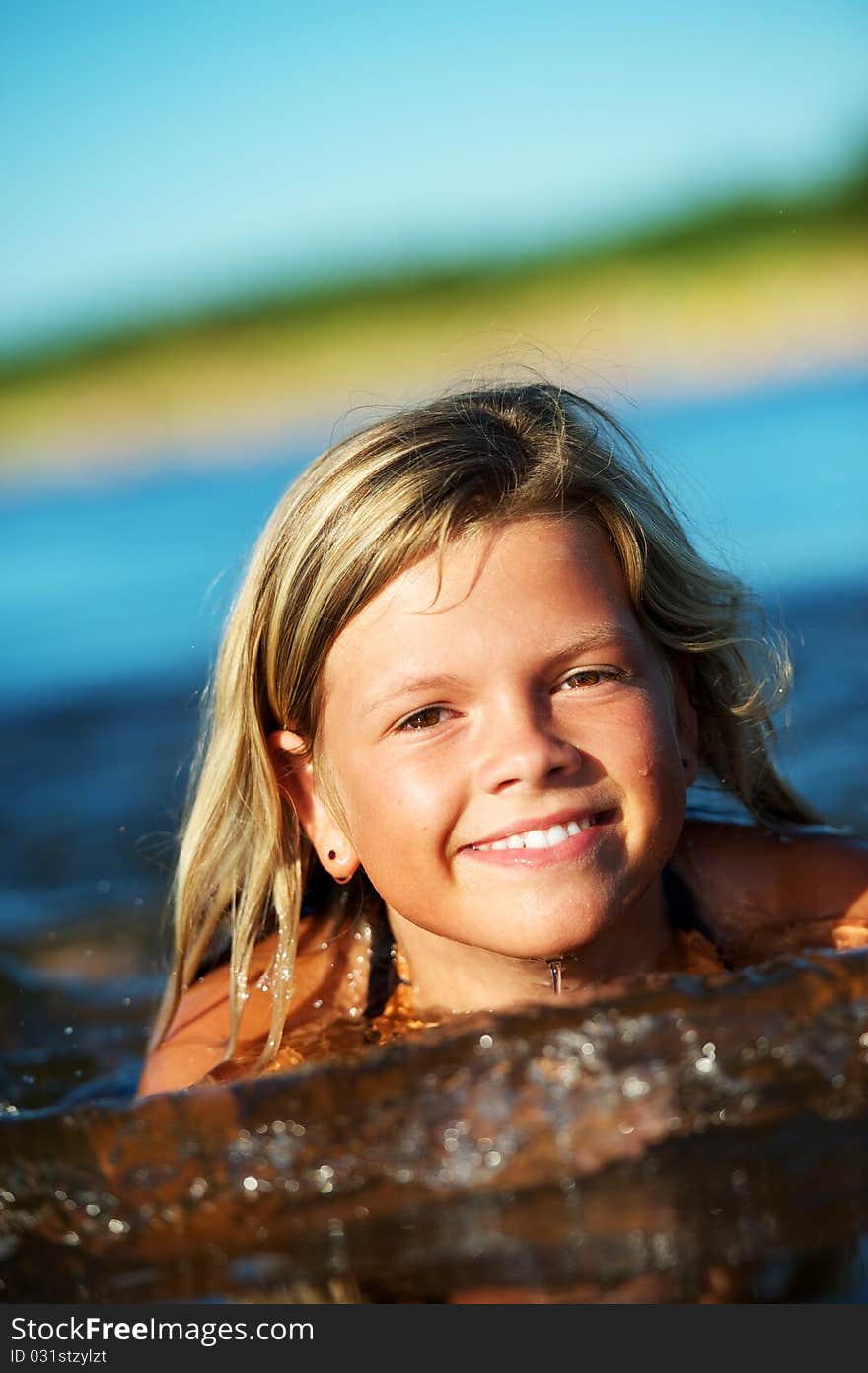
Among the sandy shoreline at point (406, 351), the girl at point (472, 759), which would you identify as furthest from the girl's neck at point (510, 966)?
the sandy shoreline at point (406, 351)

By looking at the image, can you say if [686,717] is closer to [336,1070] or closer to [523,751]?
[523,751]

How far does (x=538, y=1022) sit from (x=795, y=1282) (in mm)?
649

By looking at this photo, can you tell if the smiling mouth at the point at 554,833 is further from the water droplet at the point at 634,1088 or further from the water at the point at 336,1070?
the water droplet at the point at 634,1088

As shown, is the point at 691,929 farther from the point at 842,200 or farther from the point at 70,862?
the point at 842,200

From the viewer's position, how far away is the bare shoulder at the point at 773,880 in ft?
11.5

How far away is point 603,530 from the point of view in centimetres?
301

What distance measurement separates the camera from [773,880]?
3.58 metres

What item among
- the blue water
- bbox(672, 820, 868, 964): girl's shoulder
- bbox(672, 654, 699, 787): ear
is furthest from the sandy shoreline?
bbox(672, 654, 699, 787): ear

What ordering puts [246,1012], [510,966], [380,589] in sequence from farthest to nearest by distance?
[246,1012] → [510,966] → [380,589]

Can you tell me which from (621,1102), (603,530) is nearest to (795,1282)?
(621,1102)

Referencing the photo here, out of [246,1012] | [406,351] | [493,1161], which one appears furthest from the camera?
[406,351]

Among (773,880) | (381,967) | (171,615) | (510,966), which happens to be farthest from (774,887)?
(171,615)

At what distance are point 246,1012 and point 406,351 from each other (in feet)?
40.4

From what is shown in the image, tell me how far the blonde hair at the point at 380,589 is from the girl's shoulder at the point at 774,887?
15 cm
